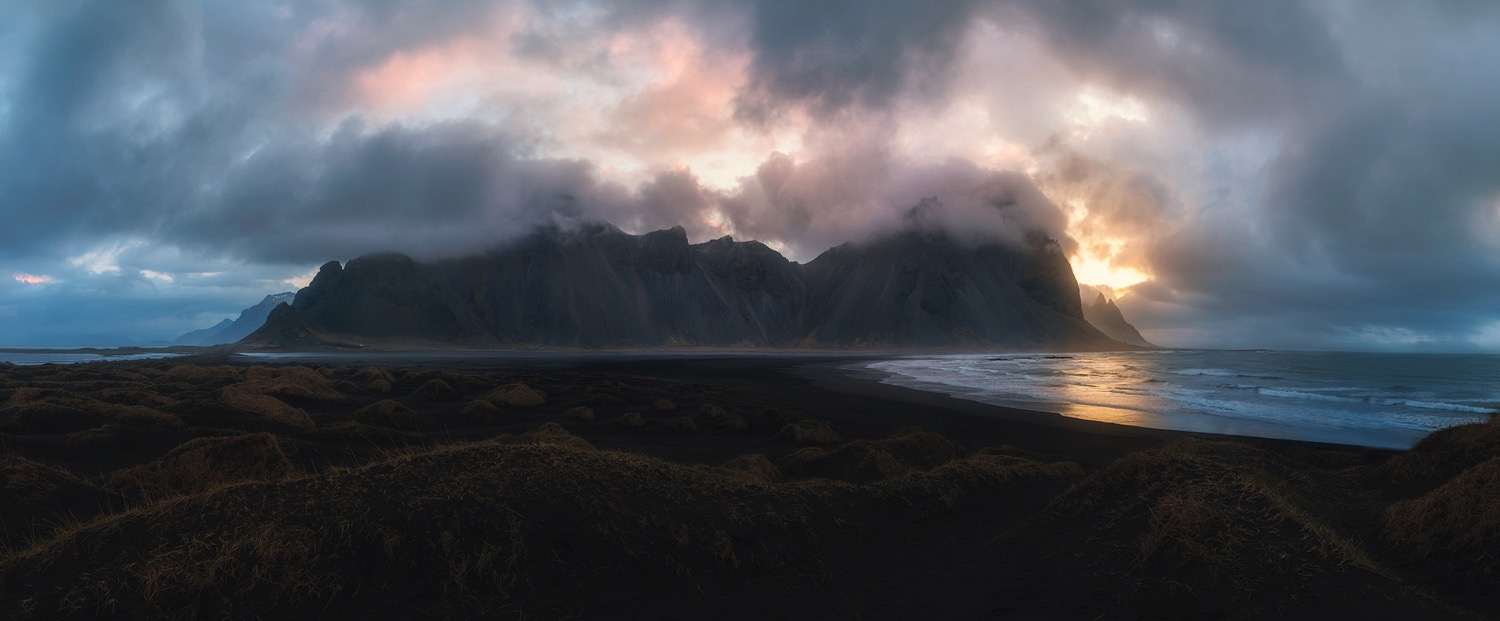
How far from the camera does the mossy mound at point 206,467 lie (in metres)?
12.3

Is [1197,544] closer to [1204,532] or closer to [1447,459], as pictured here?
[1204,532]

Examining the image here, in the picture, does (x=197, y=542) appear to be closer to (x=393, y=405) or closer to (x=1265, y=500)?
(x=1265, y=500)

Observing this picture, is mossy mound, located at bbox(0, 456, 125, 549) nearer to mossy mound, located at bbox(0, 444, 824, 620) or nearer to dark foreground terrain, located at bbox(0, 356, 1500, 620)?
dark foreground terrain, located at bbox(0, 356, 1500, 620)

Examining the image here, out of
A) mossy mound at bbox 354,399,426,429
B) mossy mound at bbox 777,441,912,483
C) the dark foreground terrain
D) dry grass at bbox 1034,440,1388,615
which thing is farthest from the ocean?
mossy mound at bbox 354,399,426,429

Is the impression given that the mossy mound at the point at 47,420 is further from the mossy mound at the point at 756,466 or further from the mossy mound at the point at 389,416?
the mossy mound at the point at 756,466

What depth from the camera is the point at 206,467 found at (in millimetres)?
13164

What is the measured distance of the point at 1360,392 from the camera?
49.2 m

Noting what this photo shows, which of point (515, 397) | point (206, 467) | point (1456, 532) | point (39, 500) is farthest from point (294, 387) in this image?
point (1456, 532)

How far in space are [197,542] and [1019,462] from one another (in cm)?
1526

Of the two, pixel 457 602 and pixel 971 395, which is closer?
pixel 457 602

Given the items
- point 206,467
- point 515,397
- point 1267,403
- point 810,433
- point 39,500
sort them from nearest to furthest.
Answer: point 39,500
point 206,467
point 810,433
point 515,397
point 1267,403

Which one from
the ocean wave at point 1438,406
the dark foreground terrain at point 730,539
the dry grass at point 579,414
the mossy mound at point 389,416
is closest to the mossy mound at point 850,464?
the dark foreground terrain at point 730,539

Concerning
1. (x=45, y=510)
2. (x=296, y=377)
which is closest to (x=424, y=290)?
(x=296, y=377)

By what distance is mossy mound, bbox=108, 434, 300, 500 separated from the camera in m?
12.3
